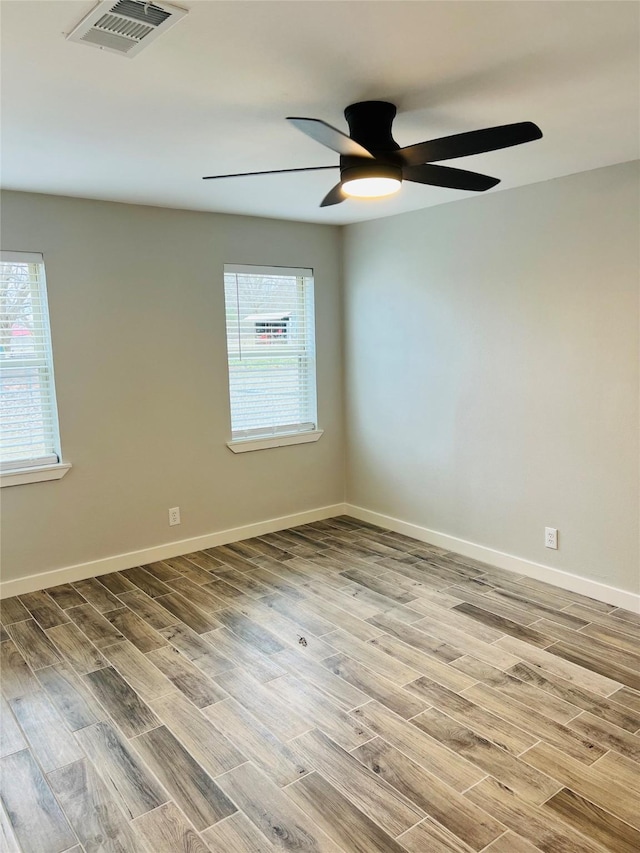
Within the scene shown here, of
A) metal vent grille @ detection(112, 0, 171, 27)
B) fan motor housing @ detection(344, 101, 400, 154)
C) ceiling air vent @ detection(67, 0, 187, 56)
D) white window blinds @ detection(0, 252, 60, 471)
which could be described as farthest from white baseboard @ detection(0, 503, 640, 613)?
metal vent grille @ detection(112, 0, 171, 27)

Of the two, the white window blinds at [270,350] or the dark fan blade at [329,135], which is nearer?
the dark fan blade at [329,135]

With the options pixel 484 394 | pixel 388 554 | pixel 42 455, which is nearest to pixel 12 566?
pixel 42 455

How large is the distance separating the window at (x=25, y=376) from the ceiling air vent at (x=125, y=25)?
216cm

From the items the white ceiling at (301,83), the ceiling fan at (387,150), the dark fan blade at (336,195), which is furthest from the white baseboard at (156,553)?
the ceiling fan at (387,150)

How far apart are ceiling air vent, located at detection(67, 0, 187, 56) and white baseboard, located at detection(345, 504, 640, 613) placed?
340cm

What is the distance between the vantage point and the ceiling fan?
6.64 ft

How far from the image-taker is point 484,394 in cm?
407

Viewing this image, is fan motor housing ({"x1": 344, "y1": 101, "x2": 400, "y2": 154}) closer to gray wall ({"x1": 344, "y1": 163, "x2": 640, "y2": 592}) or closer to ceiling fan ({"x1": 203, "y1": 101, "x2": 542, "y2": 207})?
ceiling fan ({"x1": 203, "y1": 101, "x2": 542, "y2": 207})

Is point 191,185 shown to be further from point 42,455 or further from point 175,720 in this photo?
point 175,720

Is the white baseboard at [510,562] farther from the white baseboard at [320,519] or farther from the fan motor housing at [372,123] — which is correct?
the fan motor housing at [372,123]

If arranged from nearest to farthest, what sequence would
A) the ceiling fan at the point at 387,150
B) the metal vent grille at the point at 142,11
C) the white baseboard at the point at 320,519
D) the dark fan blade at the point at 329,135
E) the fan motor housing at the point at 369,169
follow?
the metal vent grille at the point at 142,11, the dark fan blade at the point at 329,135, the ceiling fan at the point at 387,150, the fan motor housing at the point at 369,169, the white baseboard at the point at 320,519

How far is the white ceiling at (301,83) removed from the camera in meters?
1.73

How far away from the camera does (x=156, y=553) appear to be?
14.2 ft

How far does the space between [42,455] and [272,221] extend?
2369mm
